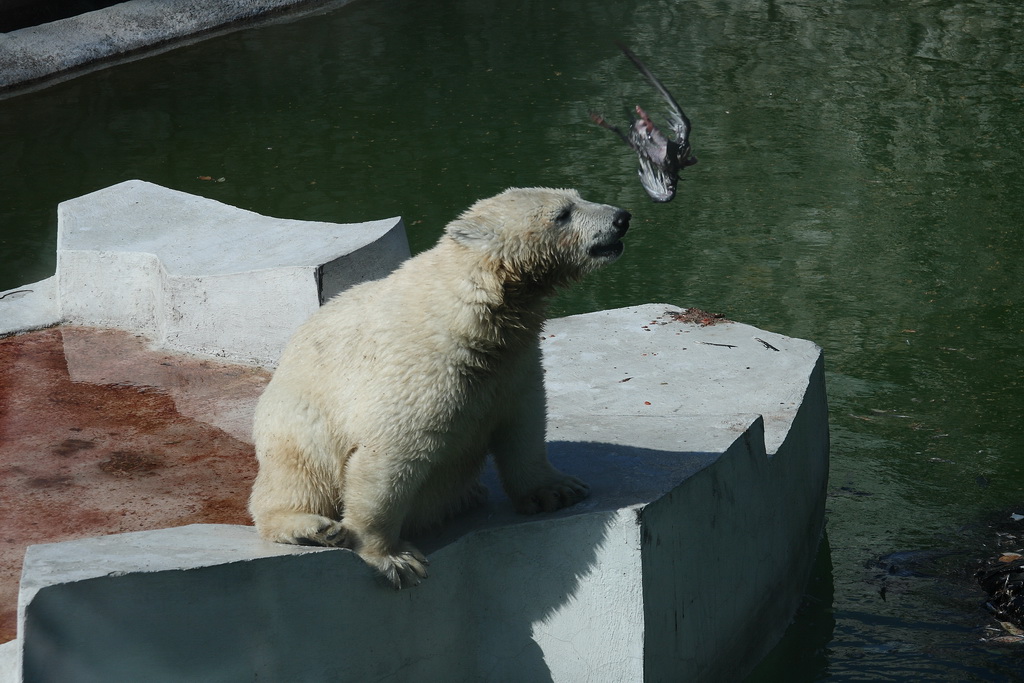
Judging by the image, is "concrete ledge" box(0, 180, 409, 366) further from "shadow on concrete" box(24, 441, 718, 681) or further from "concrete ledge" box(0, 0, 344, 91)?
"concrete ledge" box(0, 0, 344, 91)

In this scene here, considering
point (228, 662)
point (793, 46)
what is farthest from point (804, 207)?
point (228, 662)

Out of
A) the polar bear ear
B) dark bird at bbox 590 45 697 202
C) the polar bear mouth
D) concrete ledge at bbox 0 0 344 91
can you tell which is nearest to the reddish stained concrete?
the polar bear ear

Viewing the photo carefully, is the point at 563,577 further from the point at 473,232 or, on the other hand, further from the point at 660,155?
the point at 660,155

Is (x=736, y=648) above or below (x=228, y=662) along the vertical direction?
below

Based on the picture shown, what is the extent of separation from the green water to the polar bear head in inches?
81.0

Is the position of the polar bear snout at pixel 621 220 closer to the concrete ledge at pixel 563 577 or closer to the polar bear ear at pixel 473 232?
the polar bear ear at pixel 473 232

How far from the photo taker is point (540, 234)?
3.30 metres

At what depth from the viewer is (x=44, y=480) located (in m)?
4.53

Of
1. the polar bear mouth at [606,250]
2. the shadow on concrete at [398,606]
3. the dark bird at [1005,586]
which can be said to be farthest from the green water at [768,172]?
the polar bear mouth at [606,250]

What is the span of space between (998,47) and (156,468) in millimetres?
10882

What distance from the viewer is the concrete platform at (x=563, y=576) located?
2939 mm

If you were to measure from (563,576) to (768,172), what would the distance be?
660cm

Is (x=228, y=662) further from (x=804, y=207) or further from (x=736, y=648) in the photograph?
(x=804, y=207)

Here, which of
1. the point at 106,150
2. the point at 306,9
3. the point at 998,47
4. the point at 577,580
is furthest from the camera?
the point at 306,9
